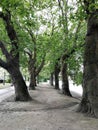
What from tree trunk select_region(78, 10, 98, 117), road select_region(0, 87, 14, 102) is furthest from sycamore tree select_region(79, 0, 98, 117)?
road select_region(0, 87, 14, 102)

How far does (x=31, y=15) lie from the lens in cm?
1013

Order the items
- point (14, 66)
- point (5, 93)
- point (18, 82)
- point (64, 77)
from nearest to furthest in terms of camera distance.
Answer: point (14, 66)
point (18, 82)
point (64, 77)
point (5, 93)

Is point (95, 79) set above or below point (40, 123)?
above

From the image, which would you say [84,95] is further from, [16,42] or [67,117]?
[16,42]

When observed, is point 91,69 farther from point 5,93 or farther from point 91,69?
point 5,93

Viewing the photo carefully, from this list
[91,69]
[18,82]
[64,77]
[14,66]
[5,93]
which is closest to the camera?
[91,69]

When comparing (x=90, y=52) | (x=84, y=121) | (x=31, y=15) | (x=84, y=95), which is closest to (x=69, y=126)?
(x=84, y=121)

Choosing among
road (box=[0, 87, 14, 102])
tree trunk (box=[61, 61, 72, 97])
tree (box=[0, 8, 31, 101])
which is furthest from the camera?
road (box=[0, 87, 14, 102])

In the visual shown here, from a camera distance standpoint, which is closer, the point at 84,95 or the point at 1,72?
the point at 84,95

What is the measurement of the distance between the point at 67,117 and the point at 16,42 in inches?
307

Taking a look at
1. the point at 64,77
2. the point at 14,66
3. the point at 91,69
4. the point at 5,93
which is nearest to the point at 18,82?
the point at 14,66

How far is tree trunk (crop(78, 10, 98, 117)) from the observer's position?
35.1ft

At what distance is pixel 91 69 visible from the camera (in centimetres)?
1094

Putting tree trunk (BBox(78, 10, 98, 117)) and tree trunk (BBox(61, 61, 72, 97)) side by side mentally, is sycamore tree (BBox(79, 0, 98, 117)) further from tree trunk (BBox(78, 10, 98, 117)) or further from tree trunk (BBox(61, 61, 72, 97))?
tree trunk (BBox(61, 61, 72, 97))
